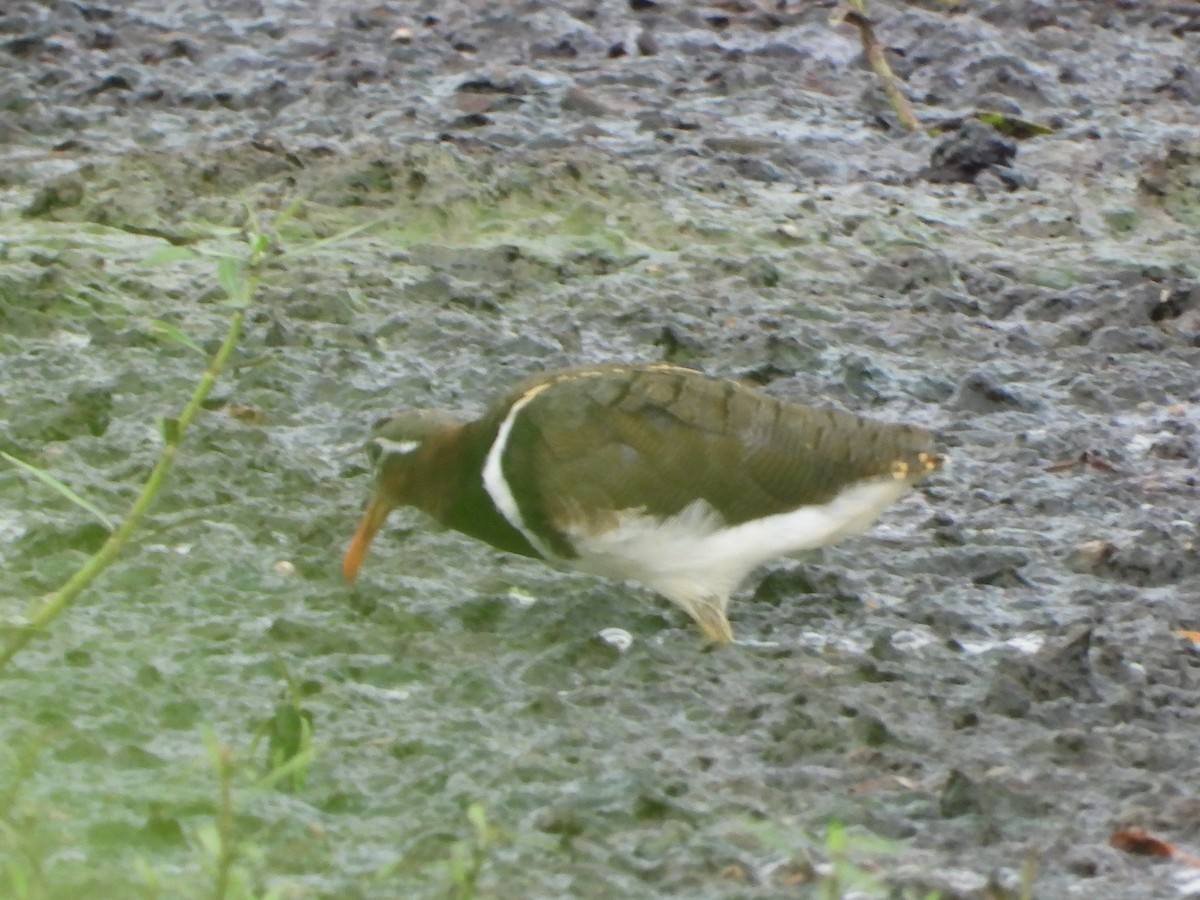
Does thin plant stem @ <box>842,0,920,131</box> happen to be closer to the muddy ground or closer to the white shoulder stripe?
the muddy ground

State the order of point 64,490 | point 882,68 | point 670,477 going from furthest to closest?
point 882,68
point 670,477
point 64,490

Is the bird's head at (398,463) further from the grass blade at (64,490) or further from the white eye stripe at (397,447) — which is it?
the grass blade at (64,490)

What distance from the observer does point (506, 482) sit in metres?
5.23

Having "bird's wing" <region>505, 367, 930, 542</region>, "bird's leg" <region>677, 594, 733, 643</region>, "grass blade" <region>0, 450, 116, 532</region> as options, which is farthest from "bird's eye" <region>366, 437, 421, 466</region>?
"grass blade" <region>0, 450, 116, 532</region>

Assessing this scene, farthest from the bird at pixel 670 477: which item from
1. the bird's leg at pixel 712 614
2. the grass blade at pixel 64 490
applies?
the grass blade at pixel 64 490

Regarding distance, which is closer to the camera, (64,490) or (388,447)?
(64,490)

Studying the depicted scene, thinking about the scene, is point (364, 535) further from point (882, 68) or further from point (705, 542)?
point (882, 68)

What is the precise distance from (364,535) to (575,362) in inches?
69.5

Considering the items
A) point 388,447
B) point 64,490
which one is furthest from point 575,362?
point 64,490

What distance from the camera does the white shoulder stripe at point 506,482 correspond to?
17.1 ft

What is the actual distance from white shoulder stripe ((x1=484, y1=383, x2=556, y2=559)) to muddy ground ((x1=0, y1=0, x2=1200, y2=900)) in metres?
0.23

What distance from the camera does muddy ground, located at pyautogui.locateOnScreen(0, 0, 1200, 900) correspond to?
4.09m

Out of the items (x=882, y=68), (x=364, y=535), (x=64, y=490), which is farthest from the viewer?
(x=882, y=68)

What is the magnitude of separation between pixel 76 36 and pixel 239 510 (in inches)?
211
